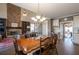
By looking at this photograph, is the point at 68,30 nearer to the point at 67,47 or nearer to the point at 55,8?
the point at 67,47

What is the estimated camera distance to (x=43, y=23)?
237 centimetres

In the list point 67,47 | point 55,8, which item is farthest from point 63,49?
point 55,8

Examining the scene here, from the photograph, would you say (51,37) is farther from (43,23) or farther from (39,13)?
(39,13)

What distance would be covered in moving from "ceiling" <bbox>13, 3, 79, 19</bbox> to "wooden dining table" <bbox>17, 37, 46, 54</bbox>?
0.67 meters

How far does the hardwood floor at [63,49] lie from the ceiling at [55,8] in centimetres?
62

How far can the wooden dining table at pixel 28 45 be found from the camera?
7.34 ft

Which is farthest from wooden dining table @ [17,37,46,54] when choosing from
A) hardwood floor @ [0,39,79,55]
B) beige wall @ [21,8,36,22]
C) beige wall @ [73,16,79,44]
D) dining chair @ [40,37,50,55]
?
beige wall @ [73,16,79,44]

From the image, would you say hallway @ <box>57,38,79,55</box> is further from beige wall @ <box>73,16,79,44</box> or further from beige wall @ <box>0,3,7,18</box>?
beige wall @ <box>0,3,7,18</box>

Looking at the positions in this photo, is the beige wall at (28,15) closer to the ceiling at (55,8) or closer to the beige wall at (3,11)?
the ceiling at (55,8)

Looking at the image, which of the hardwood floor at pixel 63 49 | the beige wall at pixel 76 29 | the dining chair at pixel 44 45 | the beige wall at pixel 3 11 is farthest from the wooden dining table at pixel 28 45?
the beige wall at pixel 76 29

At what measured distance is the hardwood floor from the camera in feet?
7.19

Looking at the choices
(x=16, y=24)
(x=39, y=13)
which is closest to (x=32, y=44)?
(x=16, y=24)
